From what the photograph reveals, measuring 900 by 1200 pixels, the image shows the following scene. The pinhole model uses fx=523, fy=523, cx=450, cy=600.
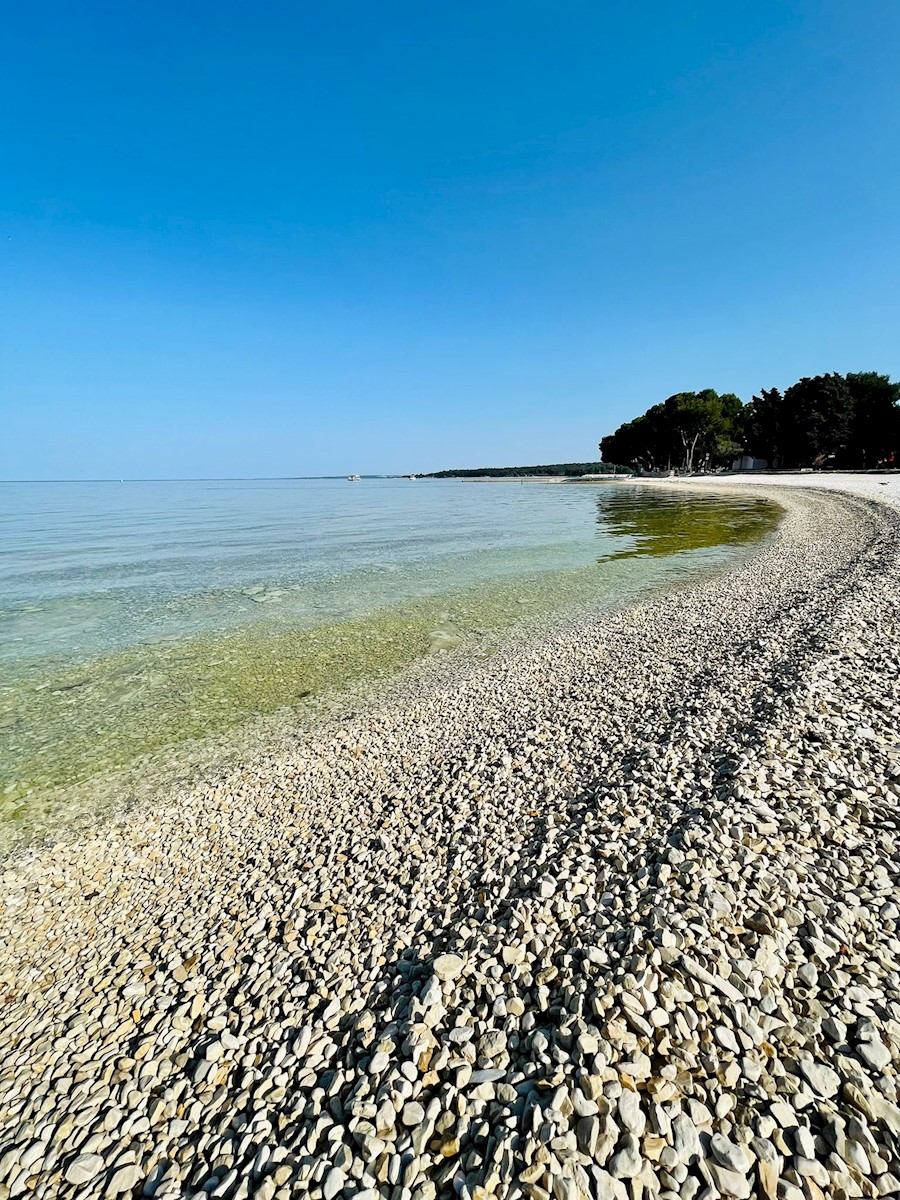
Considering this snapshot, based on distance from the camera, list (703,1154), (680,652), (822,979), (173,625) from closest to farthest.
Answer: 1. (703,1154)
2. (822,979)
3. (680,652)
4. (173,625)

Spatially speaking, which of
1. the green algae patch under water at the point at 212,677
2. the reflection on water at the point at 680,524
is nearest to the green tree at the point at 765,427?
the reflection on water at the point at 680,524

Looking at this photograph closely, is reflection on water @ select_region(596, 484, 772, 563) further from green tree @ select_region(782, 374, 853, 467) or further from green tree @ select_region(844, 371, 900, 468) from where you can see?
green tree @ select_region(782, 374, 853, 467)

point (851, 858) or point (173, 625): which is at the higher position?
point (851, 858)

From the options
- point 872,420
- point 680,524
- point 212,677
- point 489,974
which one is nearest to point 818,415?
point 872,420

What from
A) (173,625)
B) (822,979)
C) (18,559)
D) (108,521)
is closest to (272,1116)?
(822,979)

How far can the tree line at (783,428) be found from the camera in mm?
73500

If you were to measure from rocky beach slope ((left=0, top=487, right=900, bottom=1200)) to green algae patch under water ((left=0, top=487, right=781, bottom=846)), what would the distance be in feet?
7.13

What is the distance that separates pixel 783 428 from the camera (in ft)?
285

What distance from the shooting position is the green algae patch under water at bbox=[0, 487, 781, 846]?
8.40 meters

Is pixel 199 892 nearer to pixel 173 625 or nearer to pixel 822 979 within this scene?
pixel 822 979

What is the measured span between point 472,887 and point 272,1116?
2.20 m

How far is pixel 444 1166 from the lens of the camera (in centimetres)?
277

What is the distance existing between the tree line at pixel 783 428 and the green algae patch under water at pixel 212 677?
76.6 meters

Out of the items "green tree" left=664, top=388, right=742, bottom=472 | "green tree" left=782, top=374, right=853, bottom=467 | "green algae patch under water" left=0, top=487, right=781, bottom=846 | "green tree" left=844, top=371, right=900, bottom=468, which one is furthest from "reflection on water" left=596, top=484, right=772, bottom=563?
"green tree" left=664, top=388, right=742, bottom=472
